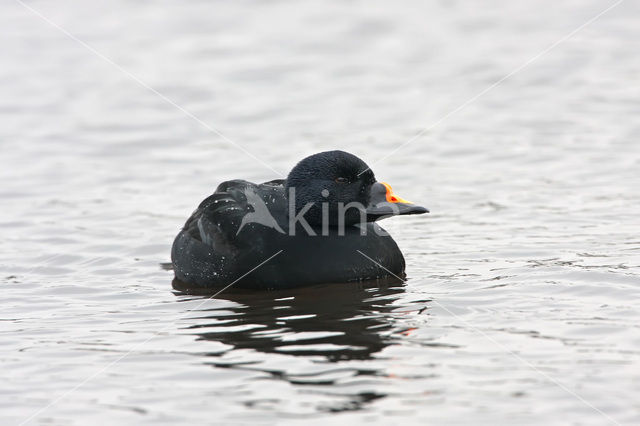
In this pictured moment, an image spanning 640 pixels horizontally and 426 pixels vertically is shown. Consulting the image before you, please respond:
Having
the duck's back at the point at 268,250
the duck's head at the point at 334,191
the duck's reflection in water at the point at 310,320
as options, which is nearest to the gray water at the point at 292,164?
the duck's reflection in water at the point at 310,320

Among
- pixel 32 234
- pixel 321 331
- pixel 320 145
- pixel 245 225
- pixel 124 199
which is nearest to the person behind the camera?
pixel 321 331

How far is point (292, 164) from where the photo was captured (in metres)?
12.7

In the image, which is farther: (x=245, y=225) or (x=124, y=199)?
(x=124, y=199)

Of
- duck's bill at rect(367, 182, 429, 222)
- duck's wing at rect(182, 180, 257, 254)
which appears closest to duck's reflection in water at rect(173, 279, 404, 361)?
duck's wing at rect(182, 180, 257, 254)

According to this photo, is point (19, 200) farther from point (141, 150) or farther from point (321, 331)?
point (321, 331)

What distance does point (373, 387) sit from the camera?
19.4 ft

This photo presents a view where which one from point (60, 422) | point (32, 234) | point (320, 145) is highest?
point (320, 145)

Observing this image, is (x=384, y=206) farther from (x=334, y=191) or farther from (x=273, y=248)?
(x=273, y=248)

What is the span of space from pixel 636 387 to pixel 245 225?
3820 millimetres

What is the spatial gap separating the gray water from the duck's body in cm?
23

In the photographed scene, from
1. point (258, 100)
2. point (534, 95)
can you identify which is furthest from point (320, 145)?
point (534, 95)

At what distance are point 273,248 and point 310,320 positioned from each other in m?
1.13

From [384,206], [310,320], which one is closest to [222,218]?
[384,206]

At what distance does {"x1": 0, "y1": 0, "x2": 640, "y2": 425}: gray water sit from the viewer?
5977 millimetres
